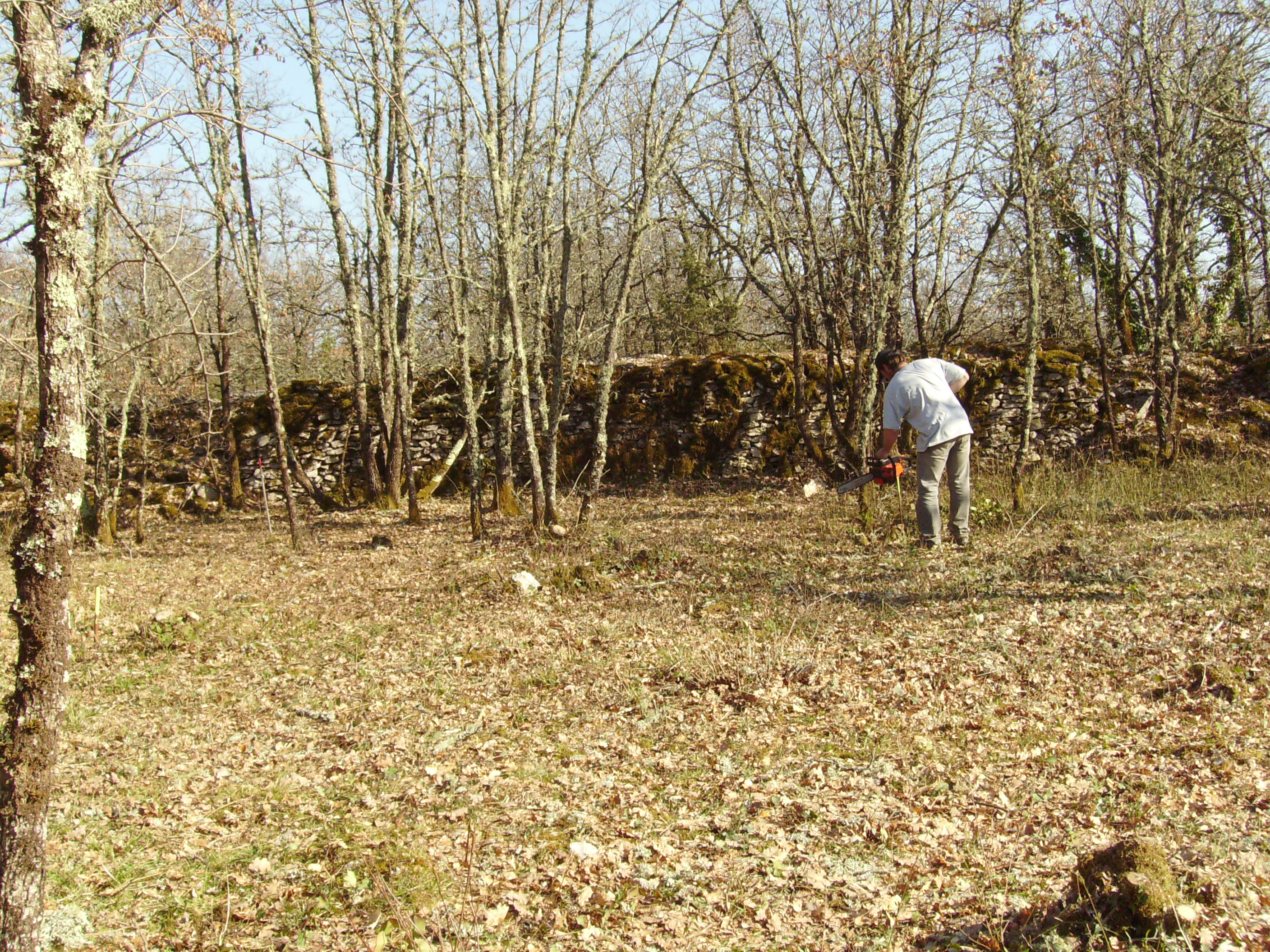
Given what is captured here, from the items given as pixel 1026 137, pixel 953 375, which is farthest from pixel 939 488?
pixel 1026 137

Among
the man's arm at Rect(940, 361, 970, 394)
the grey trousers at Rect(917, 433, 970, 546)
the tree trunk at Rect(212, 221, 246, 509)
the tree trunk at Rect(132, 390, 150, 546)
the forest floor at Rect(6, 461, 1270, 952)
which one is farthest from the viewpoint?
the tree trunk at Rect(212, 221, 246, 509)

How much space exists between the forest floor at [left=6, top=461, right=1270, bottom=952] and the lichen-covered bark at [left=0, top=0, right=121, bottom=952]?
31.3 inches

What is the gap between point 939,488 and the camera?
7691 mm

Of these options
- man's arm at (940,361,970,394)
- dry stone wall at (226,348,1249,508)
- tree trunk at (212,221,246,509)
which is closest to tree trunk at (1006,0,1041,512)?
man's arm at (940,361,970,394)

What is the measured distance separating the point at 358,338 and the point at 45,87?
10.1 meters

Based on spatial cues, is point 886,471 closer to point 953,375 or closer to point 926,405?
point 926,405

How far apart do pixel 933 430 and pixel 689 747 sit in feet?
13.9

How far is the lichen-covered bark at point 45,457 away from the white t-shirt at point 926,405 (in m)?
6.38

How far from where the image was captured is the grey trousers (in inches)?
297

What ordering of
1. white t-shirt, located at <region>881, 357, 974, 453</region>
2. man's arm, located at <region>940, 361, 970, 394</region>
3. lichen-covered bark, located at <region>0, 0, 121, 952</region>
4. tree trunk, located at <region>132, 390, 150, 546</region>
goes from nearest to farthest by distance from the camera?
lichen-covered bark, located at <region>0, 0, 121, 952</region> → white t-shirt, located at <region>881, 357, 974, 453</region> → man's arm, located at <region>940, 361, 970, 394</region> → tree trunk, located at <region>132, 390, 150, 546</region>

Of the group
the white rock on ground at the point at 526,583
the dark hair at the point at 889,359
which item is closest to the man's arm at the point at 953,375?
the dark hair at the point at 889,359

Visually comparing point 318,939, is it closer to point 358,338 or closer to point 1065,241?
point 358,338

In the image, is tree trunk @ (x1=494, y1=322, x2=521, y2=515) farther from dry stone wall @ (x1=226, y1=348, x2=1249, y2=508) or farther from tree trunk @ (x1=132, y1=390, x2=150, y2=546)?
tree trunk @ (x1=132, y1=390, x2=150, y2=546)

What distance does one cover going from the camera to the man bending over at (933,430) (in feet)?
24.4
